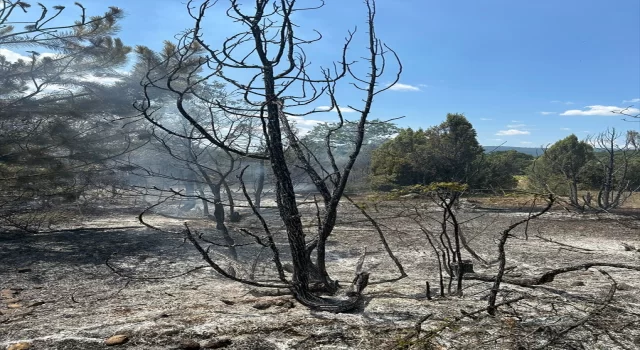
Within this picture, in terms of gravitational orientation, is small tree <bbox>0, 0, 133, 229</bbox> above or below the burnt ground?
above

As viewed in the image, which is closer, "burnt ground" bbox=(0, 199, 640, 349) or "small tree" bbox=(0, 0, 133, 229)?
"burnt ground" bbox=(0, 199, 640, 349)

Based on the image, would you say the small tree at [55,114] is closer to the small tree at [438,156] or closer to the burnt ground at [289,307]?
the burnt ground at [289,307]

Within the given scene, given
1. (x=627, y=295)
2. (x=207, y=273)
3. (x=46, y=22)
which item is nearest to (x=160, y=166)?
(x=46, y=22)

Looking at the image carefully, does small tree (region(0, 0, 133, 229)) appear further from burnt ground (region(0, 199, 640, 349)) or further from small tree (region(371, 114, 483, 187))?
small tree (region(371, 114, 483, 187))

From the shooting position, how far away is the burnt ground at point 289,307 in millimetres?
2824

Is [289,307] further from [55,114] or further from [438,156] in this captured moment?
[438,156]

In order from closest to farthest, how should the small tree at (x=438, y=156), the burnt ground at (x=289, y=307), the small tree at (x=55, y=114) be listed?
the burnt ground at (x=289, y=307) < the small tree at (x=55, y=114) < the small tree at (x=438, y=156)

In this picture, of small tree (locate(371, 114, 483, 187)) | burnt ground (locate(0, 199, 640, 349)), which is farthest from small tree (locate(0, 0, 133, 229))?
small tree (locate(371, 114, 483, 187))

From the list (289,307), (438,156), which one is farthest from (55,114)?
(438,156)

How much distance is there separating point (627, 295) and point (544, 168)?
1545cm

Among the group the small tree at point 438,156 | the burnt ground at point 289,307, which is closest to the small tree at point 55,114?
the burnt ground at point 289,307

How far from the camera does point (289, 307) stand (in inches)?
138

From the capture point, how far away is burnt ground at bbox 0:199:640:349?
2.82m

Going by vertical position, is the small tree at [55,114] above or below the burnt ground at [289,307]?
above
